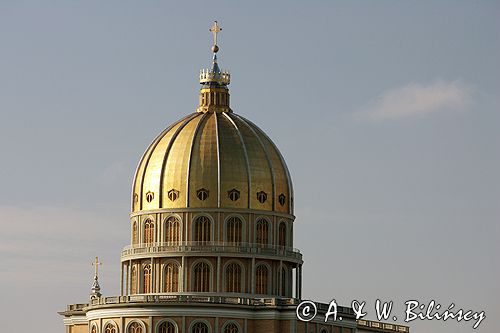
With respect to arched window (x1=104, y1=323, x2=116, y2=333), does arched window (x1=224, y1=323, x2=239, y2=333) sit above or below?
below

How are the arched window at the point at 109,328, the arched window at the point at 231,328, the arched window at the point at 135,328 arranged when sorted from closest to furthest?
the arched window at the point at 135,328, the arched window at the point at 231,328, the arched window at the point at 109,328

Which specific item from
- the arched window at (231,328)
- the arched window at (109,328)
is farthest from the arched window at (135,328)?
the arched window at (231,328)

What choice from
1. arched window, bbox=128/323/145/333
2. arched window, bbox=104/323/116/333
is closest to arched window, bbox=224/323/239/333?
arched window, bbox=128/323/145/333

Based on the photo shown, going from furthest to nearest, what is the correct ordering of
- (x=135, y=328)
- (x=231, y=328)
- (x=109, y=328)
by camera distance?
(x=109, y=328) → (x=135, y=328) → (x=231, y=328)

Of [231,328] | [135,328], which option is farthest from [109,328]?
[231,328]

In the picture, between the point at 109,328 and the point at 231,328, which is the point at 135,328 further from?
the point at 231,328

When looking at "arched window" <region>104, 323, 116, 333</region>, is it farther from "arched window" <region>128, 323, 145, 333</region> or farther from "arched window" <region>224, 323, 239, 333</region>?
"arched window" <region>224, 323, 239, 333</region>

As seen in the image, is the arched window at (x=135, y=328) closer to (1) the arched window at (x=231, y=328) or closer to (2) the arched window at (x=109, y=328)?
(2) the arched window at (x=109, y=328)

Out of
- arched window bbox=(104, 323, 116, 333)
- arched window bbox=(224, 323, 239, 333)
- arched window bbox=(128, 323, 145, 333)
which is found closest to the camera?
arched window bbox=(128, 323, 145, 333)

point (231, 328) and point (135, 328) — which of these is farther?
point (135, 328)

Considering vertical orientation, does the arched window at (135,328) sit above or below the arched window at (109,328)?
below

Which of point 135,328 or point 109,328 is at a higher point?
point 109,328

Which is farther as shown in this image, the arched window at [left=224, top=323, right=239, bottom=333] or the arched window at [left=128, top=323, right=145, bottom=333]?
the arched window at [left=224, top=323, right=239, bottom=333]

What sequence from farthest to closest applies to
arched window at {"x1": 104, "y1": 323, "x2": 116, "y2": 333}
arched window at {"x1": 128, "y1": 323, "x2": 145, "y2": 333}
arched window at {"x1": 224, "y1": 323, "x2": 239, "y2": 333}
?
arched window at {"x1": 104, "y1": 323, "x2": 116, "y2": 333} → arched window at {"x1": 224, "y1": 323, "x2": 239, "y2": 333} → arched window at {"x1": 128, "y1": 323, "x2": 145, "y2": 333}
